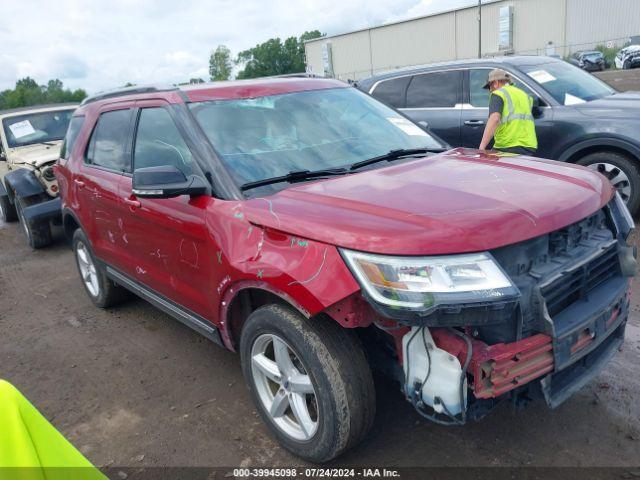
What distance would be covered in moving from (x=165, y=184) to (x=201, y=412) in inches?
53.9

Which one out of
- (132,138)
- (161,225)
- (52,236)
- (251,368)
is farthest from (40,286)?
(251,368)

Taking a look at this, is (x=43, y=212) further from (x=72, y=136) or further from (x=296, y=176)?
(x=296, y=176)

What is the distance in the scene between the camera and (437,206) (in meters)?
2.37

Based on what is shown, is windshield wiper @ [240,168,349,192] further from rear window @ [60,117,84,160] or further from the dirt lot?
rear window @ [60,117,84,160]

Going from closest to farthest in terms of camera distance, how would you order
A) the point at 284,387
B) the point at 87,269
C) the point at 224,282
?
the point at 284,387 < the point at 224,282 < the point at 87,269

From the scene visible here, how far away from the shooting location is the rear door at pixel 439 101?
689 cm

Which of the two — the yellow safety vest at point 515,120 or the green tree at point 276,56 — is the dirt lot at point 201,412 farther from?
Result: the green tree at point 276,56

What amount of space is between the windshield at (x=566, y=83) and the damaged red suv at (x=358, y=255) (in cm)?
330

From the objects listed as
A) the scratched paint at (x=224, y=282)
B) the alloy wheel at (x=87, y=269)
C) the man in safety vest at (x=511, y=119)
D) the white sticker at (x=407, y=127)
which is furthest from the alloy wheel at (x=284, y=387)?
the man in safety vest at (x=511, y=119)

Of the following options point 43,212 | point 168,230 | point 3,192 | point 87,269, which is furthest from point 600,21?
point 168,230

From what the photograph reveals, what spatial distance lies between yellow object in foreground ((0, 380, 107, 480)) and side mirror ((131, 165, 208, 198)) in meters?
1.48

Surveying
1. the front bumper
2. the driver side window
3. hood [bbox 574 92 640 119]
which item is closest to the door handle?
the driver side window

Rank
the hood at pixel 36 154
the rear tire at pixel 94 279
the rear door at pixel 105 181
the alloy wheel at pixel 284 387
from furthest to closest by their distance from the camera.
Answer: the hood at pixel 36 154 → the rear tire at pixel 94 279 → the rear door at pixel 105 181 → the alloy wheel at pixel 284 387

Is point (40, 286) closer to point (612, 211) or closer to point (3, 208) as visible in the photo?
point (3, 208)
